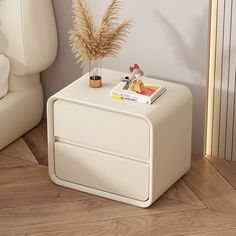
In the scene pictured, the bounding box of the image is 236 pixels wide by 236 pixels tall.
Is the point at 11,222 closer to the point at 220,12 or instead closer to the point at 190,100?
the point at 190,100

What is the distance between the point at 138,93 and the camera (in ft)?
9.54

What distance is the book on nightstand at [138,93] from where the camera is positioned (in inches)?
114

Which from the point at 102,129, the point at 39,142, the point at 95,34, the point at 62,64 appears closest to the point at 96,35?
the point at 95,34

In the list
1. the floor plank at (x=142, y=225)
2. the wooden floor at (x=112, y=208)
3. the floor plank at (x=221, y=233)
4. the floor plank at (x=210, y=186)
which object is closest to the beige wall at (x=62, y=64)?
the wooden floor at (x=112, y=208)

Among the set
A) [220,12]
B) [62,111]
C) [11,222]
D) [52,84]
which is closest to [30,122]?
[52,84]

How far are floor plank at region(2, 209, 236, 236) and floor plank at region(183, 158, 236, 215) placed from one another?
8 centimetres

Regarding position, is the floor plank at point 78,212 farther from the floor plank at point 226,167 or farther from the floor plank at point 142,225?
the floor plank at point 226,167

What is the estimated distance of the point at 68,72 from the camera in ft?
11.6

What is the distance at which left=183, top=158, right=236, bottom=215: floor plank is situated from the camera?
295cm

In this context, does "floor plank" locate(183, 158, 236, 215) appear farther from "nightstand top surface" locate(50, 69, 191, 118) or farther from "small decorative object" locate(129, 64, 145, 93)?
"small decorative object" locate(129, 64, 145, 93)

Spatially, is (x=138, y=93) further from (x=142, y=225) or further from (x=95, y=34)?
(x=142, y=225)

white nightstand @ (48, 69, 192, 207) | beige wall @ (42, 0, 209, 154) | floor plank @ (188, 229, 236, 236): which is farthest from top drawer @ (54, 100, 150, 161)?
beige wall @ (42, 0, 209, 154)

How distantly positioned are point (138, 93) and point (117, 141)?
0.21 m

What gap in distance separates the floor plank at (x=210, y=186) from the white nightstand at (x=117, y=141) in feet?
0.31
